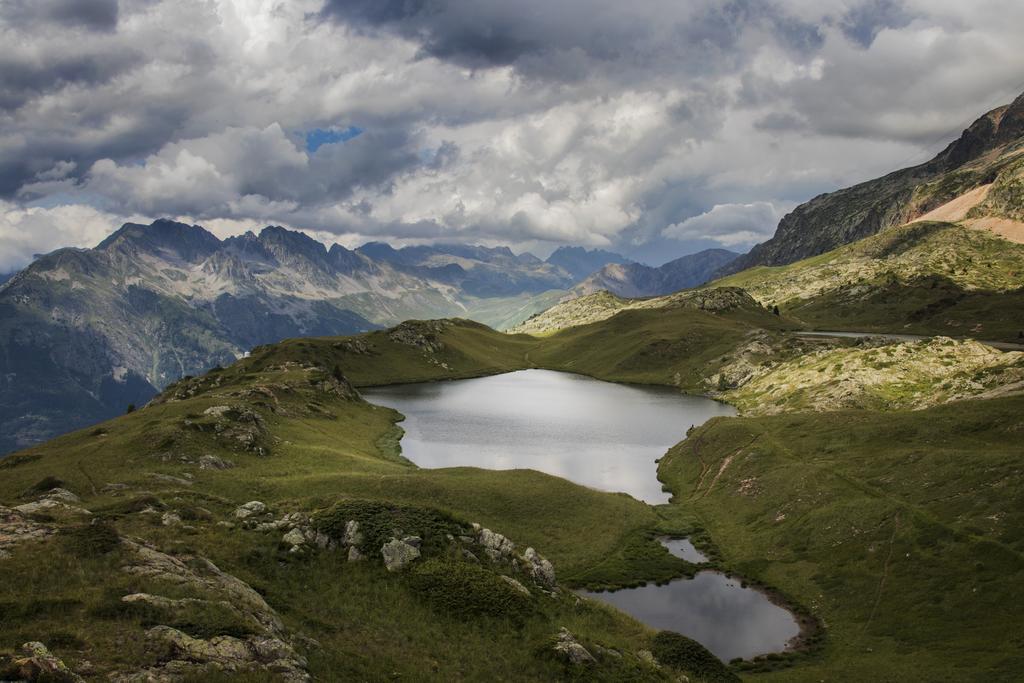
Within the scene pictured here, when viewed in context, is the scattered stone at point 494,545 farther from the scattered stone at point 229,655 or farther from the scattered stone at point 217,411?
the scattered stone at point 217,411

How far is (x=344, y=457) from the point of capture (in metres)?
97.8

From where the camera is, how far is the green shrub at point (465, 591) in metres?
37.3

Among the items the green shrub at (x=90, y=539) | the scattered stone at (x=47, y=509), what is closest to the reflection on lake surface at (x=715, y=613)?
the green shrub at (x=90, y=539)

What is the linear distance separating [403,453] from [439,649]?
300 feet

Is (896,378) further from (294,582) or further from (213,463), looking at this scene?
(213,463)

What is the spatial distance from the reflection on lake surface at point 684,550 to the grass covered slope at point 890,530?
10.8ft

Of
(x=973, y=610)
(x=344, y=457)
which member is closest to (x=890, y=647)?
(x=973, y=610)

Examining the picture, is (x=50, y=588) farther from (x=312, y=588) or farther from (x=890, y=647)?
(x=890, y=647)

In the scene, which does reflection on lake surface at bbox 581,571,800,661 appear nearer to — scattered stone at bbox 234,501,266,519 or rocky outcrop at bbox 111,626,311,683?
scattered stone at bbox 234,501,266,519

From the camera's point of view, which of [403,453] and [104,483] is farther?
[403,453]

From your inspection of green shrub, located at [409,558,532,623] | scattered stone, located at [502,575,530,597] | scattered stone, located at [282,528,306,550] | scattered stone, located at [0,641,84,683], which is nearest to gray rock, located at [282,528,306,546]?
scattered stone, located at [282,528,306,550]

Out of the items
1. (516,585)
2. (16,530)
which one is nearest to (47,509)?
(16,530)

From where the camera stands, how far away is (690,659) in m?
40.4

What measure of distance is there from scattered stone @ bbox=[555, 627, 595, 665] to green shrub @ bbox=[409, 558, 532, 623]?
11.2 ft
